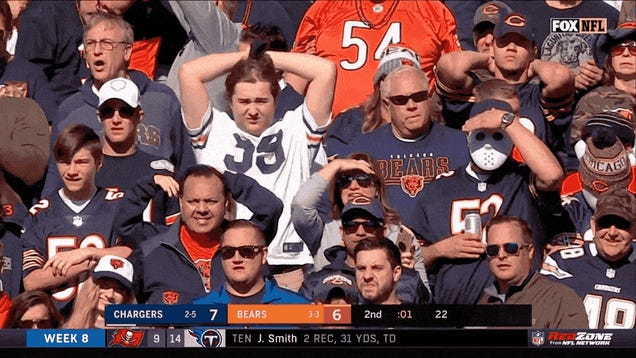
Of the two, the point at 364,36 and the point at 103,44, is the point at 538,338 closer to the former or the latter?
the point at 364,36

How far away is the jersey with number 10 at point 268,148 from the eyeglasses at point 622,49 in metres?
1.48

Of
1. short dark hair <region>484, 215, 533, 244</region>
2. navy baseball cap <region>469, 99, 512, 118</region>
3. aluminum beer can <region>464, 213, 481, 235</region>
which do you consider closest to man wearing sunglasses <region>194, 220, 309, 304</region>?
aluminum beer can <region>464, 213, 481, 235</region>

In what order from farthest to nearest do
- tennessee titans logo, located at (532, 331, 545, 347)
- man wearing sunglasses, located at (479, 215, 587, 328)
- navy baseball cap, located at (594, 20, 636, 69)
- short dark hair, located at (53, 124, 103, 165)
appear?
navy baseball cap, located at (594, 20, 636, 69), short dark hair, located at (53, 124, 103, 165), man wearing sunglasses, located at (479, 215, 587, 328), tennessee titans logo, located at (532, 331, 545, 347)

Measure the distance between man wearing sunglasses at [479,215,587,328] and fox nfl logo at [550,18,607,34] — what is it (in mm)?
1015

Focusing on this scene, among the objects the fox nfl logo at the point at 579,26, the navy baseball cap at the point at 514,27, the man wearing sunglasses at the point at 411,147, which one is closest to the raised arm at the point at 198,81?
the man wearing sunglasses at the point at 411,147

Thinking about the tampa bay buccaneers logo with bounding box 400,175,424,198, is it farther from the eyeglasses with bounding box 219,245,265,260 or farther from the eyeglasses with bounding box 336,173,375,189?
the eyeglasses with bounding box 219,245,265,260

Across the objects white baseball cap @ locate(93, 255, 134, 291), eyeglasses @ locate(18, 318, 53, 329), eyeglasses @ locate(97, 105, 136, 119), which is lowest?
eyeglasses @ locate(18, 318, 53, 329)

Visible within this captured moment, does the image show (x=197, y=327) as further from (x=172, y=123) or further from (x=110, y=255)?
(x=172, y=123)

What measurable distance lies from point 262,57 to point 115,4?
802 millimetres

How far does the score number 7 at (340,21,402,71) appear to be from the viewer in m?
6.71

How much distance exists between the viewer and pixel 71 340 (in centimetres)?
634

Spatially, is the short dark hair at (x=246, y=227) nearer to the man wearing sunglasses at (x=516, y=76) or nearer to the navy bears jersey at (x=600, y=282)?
the man wearing sunglasses at (x=516, y=76)

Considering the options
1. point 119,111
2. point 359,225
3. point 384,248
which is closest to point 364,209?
point 359,225

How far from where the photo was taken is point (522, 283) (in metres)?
6.43
